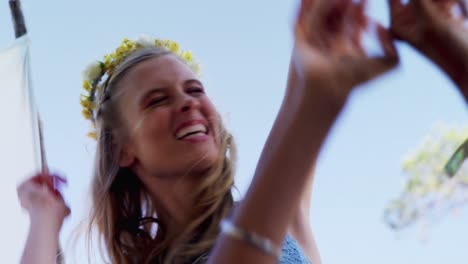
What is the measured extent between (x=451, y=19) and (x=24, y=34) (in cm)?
149

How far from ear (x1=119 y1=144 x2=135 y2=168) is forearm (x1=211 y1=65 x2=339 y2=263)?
98cm

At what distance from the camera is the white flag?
1859mm

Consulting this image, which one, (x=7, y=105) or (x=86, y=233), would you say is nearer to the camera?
(x=86, y=233)

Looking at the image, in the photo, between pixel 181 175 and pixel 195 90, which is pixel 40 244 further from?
pixel 195 90

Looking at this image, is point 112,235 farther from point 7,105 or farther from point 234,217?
point 234,217

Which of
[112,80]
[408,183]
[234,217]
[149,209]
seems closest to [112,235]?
[149,209]

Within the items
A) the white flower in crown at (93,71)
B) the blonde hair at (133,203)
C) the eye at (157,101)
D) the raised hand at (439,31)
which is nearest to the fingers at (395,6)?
the raised hand at (439,31)

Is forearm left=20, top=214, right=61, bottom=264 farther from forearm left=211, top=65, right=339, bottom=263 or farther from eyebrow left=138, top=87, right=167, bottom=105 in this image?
forearm left=211, top=65, right=339, bottom=263

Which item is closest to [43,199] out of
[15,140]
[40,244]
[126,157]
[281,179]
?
[40,244]

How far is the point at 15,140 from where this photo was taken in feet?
6.31

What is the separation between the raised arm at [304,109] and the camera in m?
0.61

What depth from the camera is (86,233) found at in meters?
1.71

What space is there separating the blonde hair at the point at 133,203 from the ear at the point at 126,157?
0.05ft

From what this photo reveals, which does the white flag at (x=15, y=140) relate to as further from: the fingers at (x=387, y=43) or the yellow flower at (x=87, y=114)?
the fingers at (x=387, y=43)
